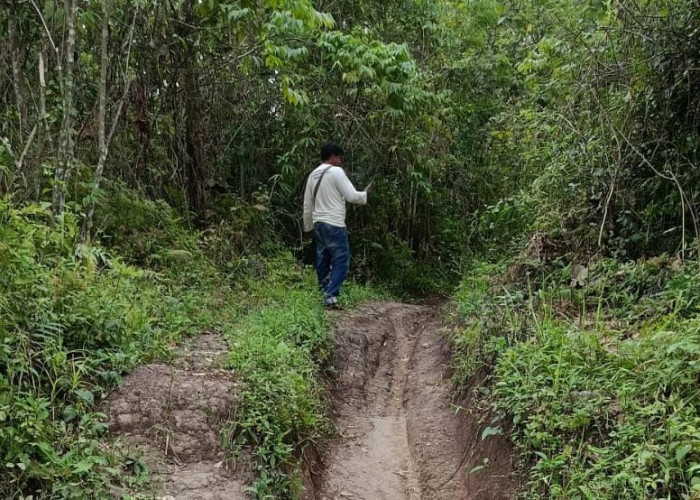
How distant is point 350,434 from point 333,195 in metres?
2.81

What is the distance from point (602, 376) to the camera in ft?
10.8

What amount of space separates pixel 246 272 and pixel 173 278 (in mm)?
1321

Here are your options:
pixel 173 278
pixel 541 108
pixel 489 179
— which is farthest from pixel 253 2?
pixel 489 179

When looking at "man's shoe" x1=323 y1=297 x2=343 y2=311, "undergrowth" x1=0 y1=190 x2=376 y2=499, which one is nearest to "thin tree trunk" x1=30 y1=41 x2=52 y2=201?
"undergrowth" x1=0 y1=190 x2=376 y2=499

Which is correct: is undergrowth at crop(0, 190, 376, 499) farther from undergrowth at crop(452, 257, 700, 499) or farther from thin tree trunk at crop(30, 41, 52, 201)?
undergrowth at crop(452, 257, 700, 499)

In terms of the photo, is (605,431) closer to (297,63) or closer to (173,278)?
(173,278)

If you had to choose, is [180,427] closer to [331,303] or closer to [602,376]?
[602,376]

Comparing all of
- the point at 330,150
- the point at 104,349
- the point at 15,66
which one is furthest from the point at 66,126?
the point at 330,150

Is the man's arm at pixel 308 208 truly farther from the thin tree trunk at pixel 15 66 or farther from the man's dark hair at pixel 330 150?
the thin tree trunk at pixel 15 66

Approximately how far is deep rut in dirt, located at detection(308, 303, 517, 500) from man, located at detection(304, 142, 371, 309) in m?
0.67

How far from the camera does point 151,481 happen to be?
120 inches

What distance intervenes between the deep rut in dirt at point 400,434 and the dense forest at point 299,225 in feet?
0.92

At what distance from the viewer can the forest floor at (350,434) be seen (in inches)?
131

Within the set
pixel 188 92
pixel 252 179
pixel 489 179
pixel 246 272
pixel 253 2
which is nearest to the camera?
pixel 253 2
